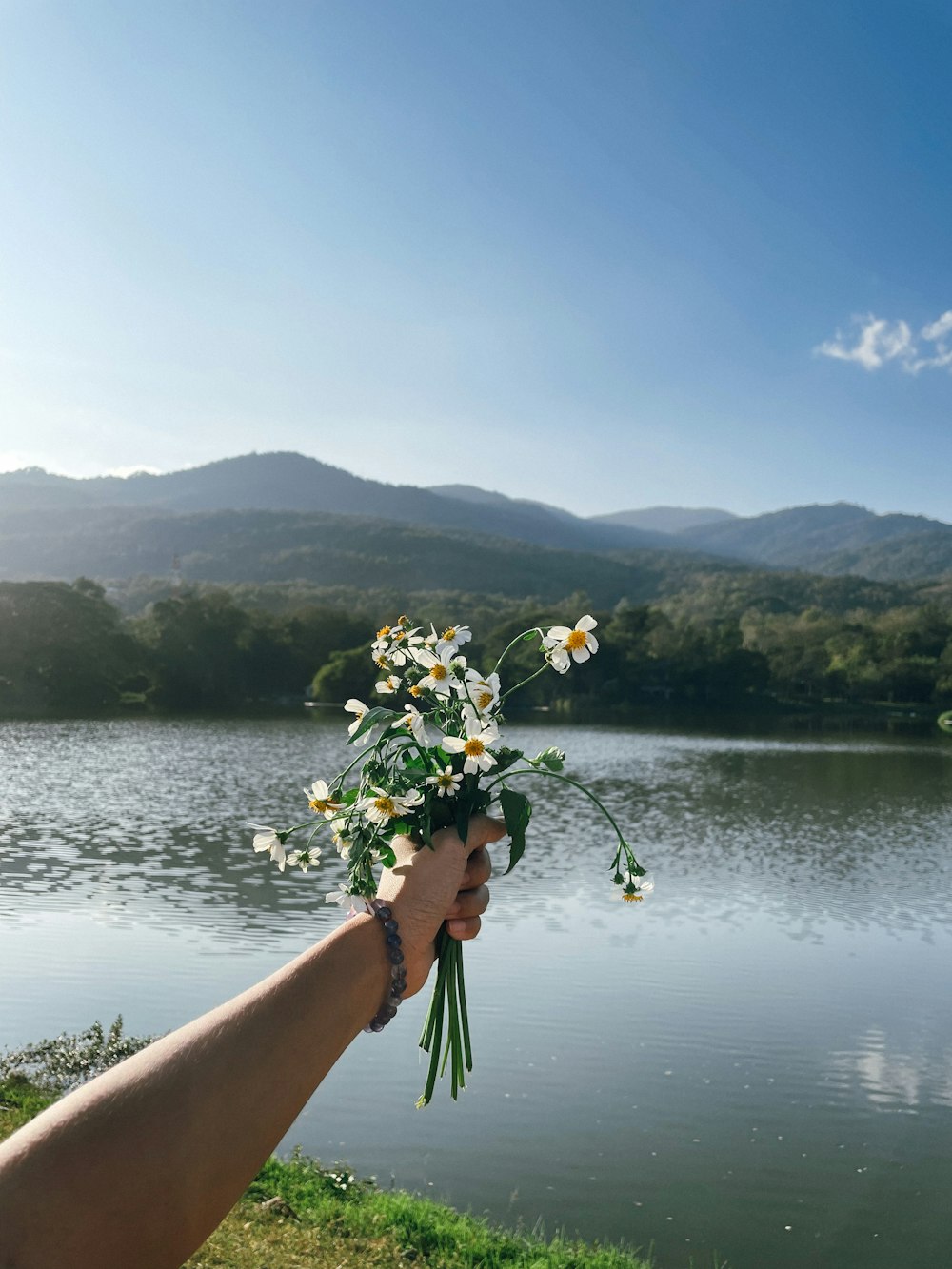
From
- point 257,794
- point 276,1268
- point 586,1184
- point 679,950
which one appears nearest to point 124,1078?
point 276,1268

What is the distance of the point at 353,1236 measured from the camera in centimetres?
437

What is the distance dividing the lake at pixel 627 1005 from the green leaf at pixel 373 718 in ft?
2.16

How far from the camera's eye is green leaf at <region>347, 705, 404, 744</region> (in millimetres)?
1975

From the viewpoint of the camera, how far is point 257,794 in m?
21.9

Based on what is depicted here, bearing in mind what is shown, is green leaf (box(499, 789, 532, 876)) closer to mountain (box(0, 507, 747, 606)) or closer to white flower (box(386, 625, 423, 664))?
white flower (box(386, 625, 423, 664))

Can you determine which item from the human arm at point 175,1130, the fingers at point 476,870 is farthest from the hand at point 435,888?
the human arm at point 175,1130

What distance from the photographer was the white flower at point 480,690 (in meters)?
2.01

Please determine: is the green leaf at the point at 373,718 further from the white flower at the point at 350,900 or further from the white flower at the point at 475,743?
the white flower at the point at 350,900

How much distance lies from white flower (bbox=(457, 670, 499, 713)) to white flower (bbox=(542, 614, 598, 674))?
0.40 feet

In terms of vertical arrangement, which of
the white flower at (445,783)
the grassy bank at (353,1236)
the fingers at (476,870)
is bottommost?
the grassy bank at (353,1236)

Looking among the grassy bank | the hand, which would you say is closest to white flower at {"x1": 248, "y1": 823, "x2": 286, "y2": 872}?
the hand

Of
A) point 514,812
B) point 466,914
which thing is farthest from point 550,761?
point 466,914

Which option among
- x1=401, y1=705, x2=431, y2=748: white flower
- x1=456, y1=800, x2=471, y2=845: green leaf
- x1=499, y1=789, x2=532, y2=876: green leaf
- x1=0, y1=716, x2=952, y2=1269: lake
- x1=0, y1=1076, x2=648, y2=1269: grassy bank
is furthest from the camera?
x1=0, y1=716, x2=952, y2=1269: lake

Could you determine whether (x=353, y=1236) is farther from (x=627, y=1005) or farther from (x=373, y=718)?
(x=627, y=1005)
